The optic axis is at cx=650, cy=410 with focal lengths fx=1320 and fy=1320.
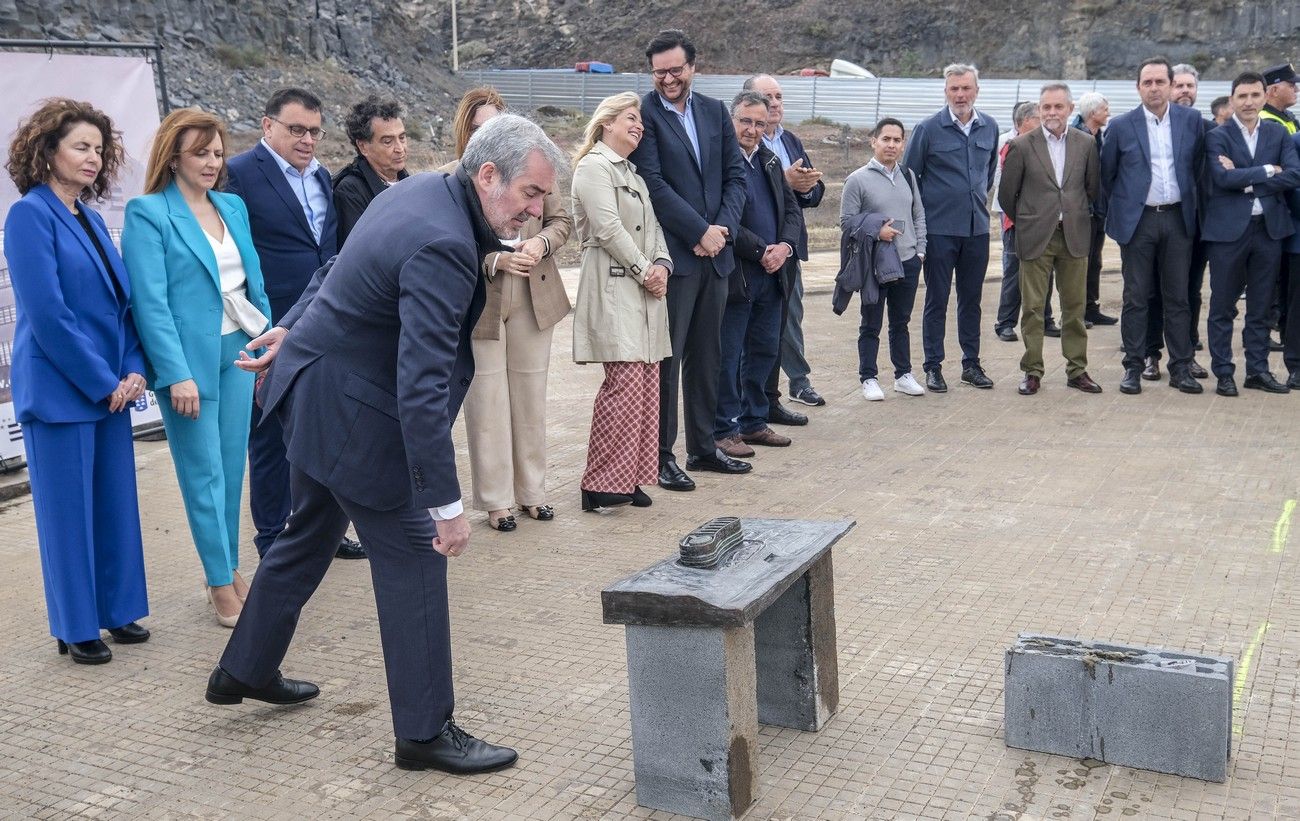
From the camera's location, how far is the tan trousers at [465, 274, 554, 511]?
614cm

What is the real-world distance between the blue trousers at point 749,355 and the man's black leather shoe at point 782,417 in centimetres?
39

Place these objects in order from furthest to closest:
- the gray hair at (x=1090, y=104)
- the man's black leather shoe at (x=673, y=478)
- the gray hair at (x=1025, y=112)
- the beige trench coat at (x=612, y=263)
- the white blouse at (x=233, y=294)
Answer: the gray hair at (x=1090, y=104)
the gray hair at (x=1025, y=112)
the man's black leather shoe at (x=673, y=478)
the beige trench coat at (x=612, y=263)
the white blouse at (x=233, y=294)

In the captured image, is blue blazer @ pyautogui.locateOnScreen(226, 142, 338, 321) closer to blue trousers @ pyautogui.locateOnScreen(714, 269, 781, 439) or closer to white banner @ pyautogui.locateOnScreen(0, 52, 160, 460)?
white banner @ pyautogui.locateOnScreen(0, 52, 160, 460)

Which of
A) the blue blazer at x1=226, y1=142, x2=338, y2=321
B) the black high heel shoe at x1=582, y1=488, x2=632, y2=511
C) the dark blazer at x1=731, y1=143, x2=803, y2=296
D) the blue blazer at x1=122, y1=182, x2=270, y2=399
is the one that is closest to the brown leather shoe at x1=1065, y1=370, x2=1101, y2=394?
the dark blazer at x1=731, y1=143, x2=803, y2=296

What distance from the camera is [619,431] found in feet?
Answer: 21.1

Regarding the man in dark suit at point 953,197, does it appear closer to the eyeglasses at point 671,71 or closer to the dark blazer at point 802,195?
the dark blazer at point 802,195

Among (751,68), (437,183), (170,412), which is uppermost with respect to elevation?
(751,68)

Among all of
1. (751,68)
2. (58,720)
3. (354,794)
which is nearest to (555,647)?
(354,794)

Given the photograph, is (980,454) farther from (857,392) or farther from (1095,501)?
(857,392)

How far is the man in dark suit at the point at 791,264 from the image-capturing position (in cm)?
799

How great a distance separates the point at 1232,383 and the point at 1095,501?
2.99 meters

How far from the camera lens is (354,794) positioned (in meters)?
3.65

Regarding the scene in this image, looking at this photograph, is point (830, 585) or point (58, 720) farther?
point (58, 720)

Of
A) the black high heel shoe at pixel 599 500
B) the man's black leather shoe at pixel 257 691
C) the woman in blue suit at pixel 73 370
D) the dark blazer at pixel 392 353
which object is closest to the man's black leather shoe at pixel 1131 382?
the black high heel shoe at pixel 599 500
